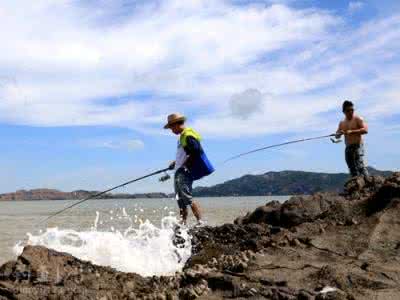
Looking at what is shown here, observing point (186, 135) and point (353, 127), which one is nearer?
point (186, 135)

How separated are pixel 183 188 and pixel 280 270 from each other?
3444 millimetres

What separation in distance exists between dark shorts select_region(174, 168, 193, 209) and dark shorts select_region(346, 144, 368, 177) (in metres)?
3.48

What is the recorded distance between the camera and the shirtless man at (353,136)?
35.4ft

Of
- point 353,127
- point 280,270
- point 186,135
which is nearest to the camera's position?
point 280,270

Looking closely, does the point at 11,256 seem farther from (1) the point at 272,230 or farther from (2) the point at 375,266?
(2) the point at 375,266

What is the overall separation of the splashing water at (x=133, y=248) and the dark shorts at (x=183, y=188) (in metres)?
0.35

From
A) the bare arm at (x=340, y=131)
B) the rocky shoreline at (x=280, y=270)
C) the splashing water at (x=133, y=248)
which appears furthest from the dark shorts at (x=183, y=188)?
the bare arm at (x=340, y=131)

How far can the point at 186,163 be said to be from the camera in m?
8.96

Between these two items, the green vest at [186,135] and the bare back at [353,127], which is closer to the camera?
the green vest at [186,135]

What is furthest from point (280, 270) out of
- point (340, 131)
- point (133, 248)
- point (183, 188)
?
point (340, 131)

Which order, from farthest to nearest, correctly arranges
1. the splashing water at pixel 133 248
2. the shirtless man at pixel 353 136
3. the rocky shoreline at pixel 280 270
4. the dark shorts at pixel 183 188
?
the shirtless man at pixel 353 136, the dark shorts at pixel 183 188, the splashing water at pixel 133 248, the rocky shoreline at pixel 280 270

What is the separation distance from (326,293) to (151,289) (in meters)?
1.61

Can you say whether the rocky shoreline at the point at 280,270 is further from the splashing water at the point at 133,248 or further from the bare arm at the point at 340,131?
the bare arm at the point at 340,131

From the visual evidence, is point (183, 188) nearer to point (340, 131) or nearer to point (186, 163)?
point (186, 163)
